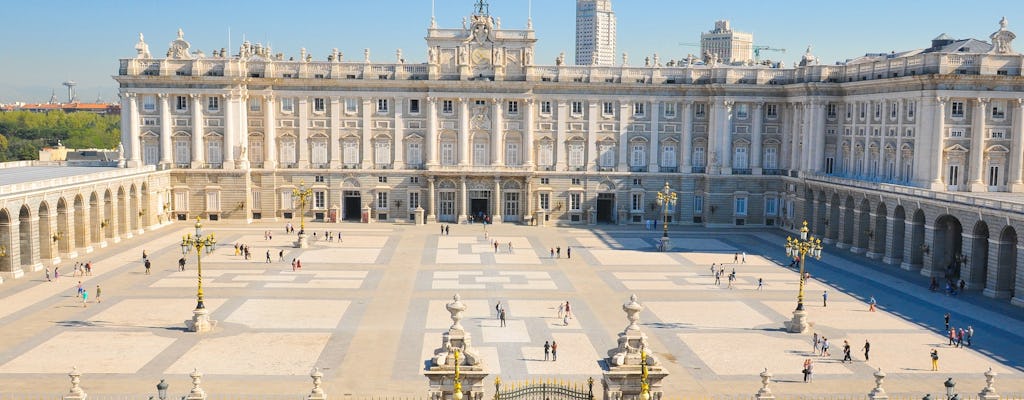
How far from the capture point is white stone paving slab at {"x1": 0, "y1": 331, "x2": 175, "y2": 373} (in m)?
42.9

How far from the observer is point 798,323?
5191 centimetres

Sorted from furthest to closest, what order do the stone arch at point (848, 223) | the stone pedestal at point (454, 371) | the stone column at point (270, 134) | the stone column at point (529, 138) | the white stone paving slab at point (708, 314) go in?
the stone column at point (529, 138) → the stone column at point (270, 134) → the stone arch at point (848, 223) → the white stone paving slab at point (708, 314) → the stone pedestal at point (454, 371)

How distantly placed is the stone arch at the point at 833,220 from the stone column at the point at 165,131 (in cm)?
6031

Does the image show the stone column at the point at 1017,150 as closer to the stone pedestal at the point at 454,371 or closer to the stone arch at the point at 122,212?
the stone pedestal at the point at 454,371

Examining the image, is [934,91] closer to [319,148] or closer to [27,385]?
[319,148]

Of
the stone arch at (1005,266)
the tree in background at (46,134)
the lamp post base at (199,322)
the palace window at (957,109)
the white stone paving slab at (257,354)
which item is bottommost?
the white stone paving slab at (257,354)

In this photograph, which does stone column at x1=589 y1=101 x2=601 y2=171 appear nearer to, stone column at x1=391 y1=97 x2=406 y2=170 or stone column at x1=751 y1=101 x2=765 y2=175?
stone column at x1=751 y1=101 x2=765 y2=175

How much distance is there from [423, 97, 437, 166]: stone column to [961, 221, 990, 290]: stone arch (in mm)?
50248

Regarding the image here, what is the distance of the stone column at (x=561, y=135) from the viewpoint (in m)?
99.4

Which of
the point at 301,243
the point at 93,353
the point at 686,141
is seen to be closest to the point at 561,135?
the point at 686,141

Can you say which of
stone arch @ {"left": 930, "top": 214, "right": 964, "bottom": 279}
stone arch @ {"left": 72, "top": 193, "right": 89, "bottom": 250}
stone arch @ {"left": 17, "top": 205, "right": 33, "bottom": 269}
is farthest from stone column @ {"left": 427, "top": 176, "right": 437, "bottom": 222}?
stone arch @ {"left": 930, "top": 214, "right": 964, "bottom": 279}

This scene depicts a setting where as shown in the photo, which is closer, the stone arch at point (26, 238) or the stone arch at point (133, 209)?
the stone arch at point (26, 238)

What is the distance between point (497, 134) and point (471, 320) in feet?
154

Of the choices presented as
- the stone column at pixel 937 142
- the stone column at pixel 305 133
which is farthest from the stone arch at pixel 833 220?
the stone column at pixel 305 133
